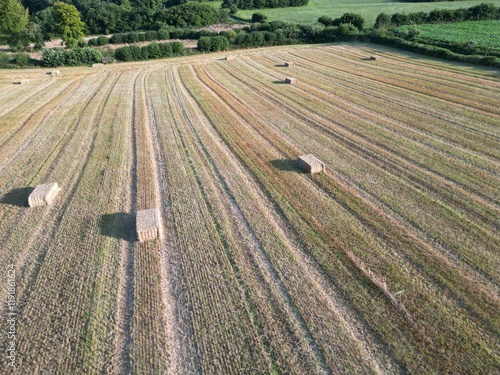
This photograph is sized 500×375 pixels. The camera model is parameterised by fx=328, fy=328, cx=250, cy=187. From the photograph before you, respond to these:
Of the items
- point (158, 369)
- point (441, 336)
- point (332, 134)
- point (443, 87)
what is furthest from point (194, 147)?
point (443, 87)

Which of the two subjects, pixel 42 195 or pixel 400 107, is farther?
pixel 400 107

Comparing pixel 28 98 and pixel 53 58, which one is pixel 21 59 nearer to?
pixel 53 58

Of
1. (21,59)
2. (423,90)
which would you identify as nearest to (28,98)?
(21,59)

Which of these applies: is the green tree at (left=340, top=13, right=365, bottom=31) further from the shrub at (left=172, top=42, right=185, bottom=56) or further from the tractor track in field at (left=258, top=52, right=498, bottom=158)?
the tractor track in field at (left=258, top=52, right=498, bottom=158)

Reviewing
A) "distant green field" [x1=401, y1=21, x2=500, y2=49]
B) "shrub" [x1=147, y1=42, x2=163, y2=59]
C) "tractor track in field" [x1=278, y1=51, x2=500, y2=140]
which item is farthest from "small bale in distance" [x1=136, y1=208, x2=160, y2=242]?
"shrub" [x1=147, y1=42, x2=163, y2=59]

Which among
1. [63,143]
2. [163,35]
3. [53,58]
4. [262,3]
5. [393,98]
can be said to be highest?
[262,3]

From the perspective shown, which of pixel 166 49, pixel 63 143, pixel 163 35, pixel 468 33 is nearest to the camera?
pixel 63 143

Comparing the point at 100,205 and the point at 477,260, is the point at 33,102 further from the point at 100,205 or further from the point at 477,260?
the point at 477,260
